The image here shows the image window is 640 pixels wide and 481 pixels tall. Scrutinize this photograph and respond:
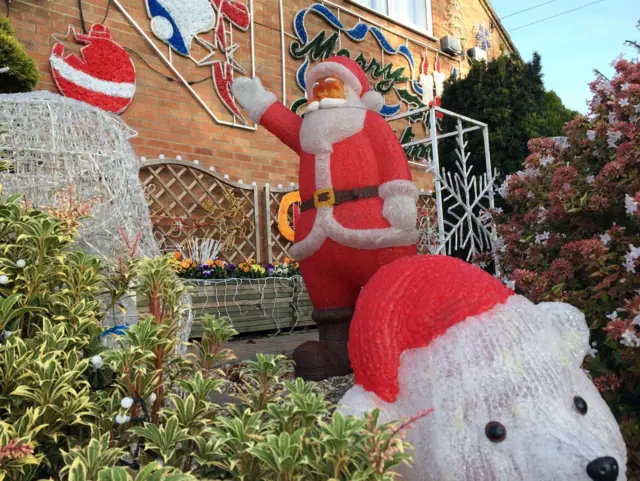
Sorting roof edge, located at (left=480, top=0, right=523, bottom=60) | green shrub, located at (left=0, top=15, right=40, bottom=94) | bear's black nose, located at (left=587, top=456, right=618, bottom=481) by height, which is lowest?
bear's black nose, located at (left=587, top=456, right=618, bottom=481)

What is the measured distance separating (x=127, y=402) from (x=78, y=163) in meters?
1.49

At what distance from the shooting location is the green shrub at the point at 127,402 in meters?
0.78

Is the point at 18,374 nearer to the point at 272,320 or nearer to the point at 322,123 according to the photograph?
the point at 322,123

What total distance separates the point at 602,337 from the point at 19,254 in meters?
1.67

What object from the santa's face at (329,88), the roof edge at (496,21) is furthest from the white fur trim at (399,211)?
the roof edge at (496,21)

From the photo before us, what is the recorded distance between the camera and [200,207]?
5.41m

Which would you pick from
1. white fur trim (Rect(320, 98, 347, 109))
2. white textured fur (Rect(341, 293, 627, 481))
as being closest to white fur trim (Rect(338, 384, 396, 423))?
white textured fur (Rect(341, 293, 627, 481))

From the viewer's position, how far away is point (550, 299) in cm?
176

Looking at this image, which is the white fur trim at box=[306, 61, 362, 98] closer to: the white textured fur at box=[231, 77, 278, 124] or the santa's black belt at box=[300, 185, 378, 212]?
the white textured fur at box=[231, 77, 278, 124]

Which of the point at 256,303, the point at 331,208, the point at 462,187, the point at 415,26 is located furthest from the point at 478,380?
the point at 415,26

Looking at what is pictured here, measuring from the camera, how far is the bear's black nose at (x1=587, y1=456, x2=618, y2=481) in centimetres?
92

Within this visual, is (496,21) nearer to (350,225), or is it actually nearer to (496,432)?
(350,225)

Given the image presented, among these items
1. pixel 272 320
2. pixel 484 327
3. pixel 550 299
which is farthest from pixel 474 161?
pixel 484 327

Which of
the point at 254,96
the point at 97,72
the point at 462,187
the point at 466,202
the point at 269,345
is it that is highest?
the point at 97,72
